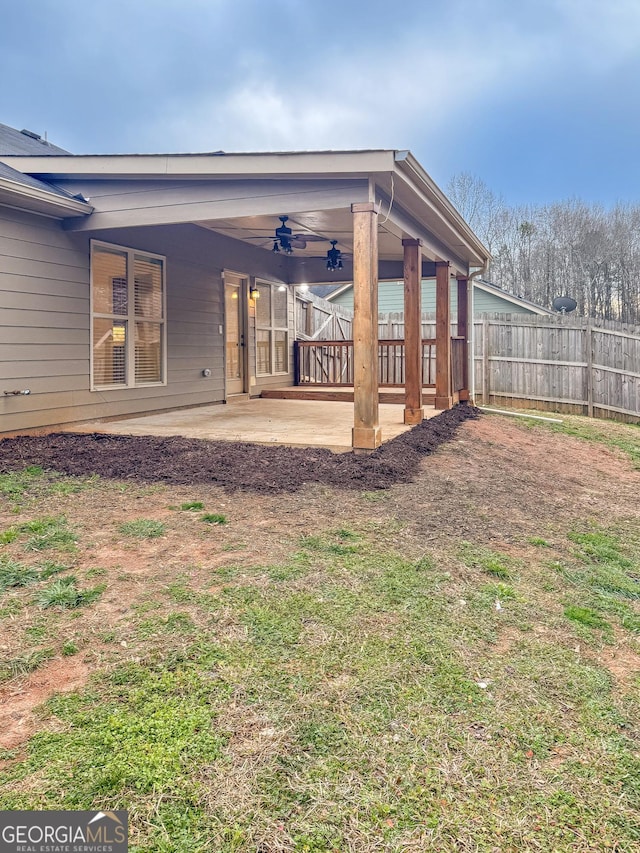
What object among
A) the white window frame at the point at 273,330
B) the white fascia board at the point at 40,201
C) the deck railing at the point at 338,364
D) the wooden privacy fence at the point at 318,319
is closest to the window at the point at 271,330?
the white window frame at the point at 273,330

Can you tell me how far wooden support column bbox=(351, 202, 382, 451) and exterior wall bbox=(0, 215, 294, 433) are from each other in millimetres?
3195

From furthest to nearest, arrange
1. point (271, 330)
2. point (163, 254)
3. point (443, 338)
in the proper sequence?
point (271, 330), point (443, 338), point (163, 254)

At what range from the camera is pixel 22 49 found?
38625mm

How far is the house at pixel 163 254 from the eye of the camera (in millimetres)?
5145

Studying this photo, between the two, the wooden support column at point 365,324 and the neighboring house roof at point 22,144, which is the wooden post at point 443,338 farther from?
the neighboring house roof at point 22,144

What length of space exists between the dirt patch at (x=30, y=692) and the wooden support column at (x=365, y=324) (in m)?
3.54

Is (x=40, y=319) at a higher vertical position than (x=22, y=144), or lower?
lower

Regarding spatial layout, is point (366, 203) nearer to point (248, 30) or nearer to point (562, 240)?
point (562, 240)

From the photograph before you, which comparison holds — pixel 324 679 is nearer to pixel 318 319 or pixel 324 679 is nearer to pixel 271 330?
pixel 271 330

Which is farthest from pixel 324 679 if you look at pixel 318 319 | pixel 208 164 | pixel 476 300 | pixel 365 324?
pixel 476 300

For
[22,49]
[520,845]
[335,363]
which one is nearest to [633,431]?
[335,363]

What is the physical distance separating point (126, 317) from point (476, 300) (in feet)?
39.1

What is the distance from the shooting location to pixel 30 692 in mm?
1742

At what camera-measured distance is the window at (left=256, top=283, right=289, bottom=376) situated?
10.4 meters
